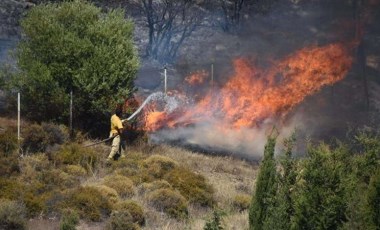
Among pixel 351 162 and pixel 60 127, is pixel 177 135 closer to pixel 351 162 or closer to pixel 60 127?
pixel 60 127

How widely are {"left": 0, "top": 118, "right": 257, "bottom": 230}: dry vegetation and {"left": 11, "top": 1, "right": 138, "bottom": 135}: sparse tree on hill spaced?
165 cm

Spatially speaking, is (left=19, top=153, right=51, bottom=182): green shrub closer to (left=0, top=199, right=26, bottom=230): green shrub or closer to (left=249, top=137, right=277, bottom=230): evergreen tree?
(left=0, top=199, right=26, bottom=230): green shrub

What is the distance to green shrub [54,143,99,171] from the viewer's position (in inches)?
709

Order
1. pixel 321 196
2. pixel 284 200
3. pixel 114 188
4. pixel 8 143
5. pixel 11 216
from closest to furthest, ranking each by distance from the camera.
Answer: pixel 321 196, pixel 284 200, pixel 11 216, pixel 114 188, pixel 8 143

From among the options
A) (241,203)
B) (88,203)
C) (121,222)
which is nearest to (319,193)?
(121,222)

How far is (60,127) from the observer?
65.3 feet

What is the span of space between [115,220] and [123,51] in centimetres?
1024

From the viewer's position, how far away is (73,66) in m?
21.3

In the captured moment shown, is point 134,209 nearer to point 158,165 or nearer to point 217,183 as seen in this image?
point 158,165

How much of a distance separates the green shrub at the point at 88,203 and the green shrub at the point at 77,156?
3053 mm

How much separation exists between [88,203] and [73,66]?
8.40m

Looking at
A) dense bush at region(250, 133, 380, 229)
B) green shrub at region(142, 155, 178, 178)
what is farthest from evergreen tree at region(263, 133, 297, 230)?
green shrub at region(142, 155, 178, 178)

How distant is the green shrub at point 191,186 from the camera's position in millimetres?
16812

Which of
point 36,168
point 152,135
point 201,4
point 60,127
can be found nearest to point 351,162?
point 36,168
